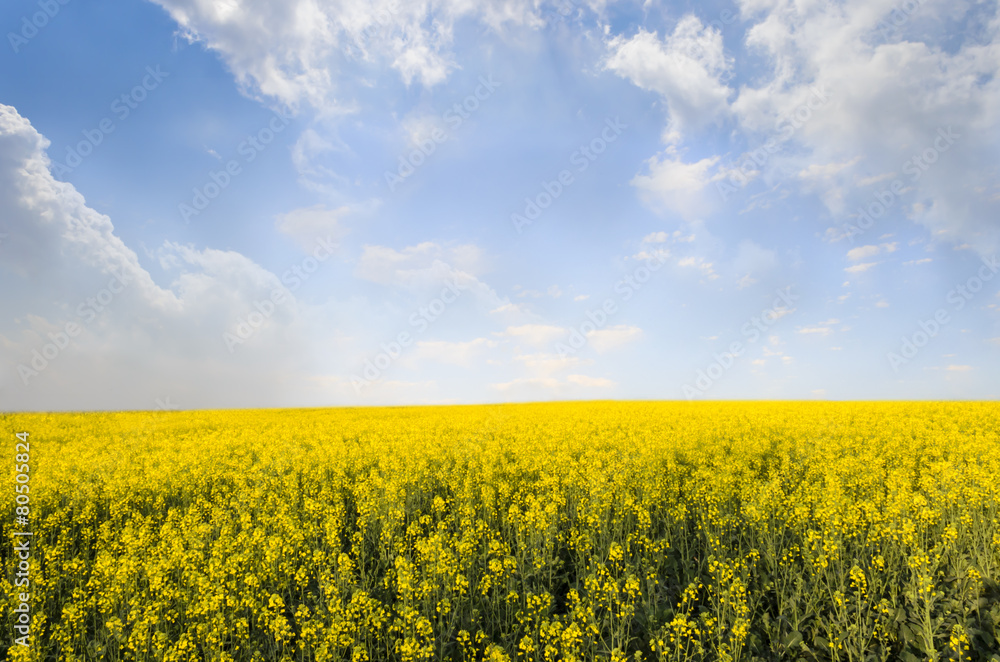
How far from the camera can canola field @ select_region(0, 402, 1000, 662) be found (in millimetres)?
6066

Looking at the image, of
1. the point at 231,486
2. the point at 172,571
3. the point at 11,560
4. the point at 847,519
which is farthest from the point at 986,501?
the point at 11,560

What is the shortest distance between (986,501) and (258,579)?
587 inches

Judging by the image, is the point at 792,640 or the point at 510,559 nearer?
the point at 792,640

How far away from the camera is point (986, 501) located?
33.4 feet

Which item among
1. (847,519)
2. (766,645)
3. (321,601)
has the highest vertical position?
(847,519)

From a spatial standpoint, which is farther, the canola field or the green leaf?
the green leaf

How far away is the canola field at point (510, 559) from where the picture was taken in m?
6.07

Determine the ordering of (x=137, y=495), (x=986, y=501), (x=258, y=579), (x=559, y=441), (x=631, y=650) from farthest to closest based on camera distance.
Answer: (x=559, y=441) < (x=137, y=495) < (x=986, y=501) < (x=258, y=579) < (x=631, y=650)

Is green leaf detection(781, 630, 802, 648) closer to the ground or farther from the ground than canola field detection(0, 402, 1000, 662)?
closer to the ground

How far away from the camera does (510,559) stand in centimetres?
669

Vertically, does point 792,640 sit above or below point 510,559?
below

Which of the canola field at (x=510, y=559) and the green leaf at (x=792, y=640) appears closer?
the canola field at (x=510, y=559)

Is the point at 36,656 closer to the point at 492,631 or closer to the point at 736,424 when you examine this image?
the point at 492,631

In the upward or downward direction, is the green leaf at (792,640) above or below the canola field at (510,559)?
below
